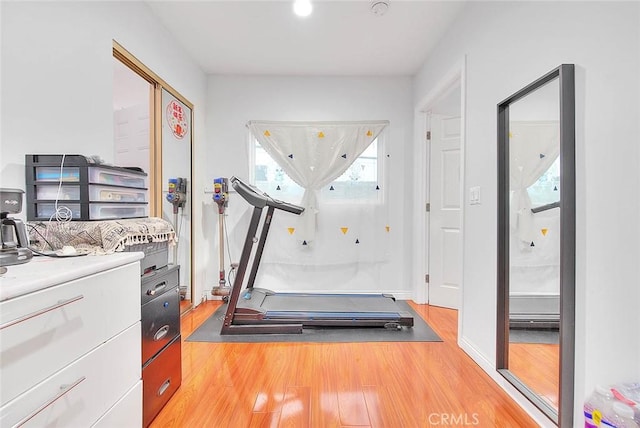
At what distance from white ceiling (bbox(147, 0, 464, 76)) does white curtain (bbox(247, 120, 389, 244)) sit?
0.61 metres

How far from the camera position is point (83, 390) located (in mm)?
970

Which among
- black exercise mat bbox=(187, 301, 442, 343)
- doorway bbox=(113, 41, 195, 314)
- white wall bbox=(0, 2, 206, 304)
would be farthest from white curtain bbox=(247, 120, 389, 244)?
white wall bbox=(0, 2, 206, 304)

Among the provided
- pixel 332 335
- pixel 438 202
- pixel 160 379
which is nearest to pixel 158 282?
pixel 160 379

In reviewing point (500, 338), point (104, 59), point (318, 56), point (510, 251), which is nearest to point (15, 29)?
point (104, 59)

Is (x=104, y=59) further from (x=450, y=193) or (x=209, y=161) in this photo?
(x=450, y=193)

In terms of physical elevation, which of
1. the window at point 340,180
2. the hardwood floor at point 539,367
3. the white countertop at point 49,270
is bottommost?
the hardwood floor at point 539,367

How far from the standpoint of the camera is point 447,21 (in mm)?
2373

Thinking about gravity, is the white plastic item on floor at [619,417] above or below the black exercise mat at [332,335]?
above

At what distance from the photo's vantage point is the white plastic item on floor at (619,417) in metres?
0.94

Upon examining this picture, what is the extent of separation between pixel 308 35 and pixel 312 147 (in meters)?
1.09

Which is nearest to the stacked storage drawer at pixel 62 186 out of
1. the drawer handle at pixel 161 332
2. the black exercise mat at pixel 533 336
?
the drawer handle at pixel 161 332

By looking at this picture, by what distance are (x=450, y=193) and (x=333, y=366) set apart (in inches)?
84.1

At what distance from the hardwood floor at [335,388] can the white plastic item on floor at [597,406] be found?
1.43ft

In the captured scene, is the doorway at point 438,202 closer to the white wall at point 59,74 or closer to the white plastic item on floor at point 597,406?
the white plastic item on floor at point 597,406
